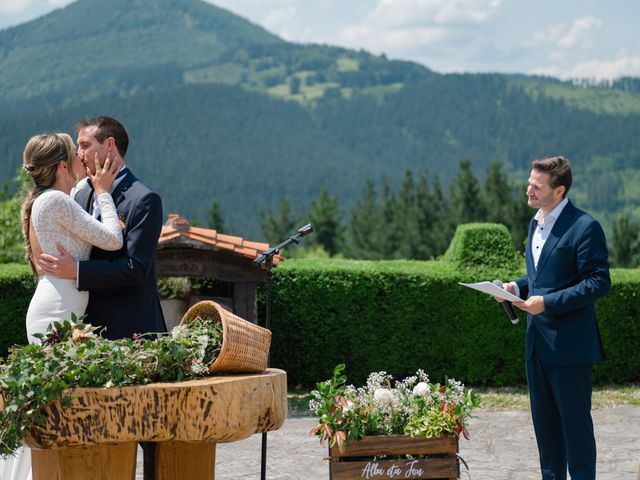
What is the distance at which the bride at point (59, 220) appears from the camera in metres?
4.30

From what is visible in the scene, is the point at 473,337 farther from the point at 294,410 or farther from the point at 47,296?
the point at 47,296

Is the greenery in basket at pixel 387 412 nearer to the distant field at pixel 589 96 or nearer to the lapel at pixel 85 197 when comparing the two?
the lapel at pixel 85 197

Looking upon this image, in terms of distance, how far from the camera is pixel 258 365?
394cm

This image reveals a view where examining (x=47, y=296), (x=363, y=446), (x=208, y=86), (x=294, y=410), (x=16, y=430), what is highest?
(x=208, y=86)

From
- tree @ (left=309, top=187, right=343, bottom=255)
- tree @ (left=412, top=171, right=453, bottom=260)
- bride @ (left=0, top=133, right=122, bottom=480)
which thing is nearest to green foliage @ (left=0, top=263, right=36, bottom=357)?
bride @ (left=0, top=133, right=122, bottom=480)

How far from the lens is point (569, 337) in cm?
525

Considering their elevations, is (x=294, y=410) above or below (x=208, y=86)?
below

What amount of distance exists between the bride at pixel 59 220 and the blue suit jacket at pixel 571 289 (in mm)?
2409

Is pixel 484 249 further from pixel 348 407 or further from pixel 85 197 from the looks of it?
pixel 85 197

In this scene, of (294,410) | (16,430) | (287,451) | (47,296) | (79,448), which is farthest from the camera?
(294,410)

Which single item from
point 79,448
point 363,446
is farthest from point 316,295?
point 79,448

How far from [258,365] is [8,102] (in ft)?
678

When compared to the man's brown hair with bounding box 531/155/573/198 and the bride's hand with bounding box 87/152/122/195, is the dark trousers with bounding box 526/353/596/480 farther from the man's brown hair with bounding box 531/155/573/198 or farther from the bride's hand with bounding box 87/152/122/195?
the bride's hand with bounding box 87/152/122/195

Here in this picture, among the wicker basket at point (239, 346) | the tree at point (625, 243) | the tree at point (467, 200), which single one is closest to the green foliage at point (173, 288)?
the wicker basket at point (239, 346)
